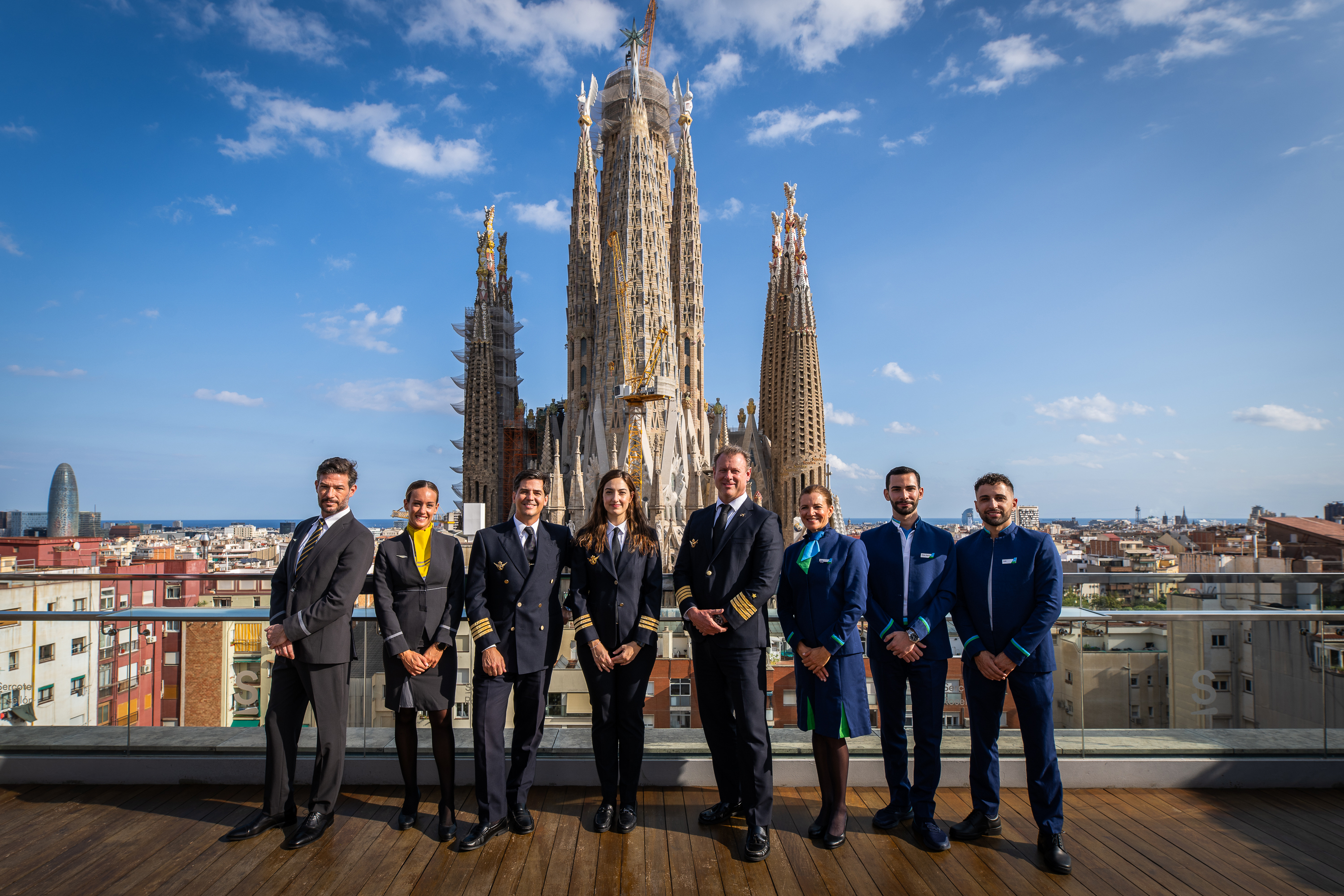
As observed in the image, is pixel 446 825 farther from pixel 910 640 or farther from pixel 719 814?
pixel 910 640

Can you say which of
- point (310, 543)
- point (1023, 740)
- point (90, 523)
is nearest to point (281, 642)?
point (310, 543)

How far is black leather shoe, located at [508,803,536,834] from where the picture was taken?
3.43 m

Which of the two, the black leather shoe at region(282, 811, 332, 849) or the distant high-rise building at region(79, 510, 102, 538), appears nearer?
the black leather shoe at region(282, 811, 332, 849)

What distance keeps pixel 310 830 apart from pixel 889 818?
9.48ft

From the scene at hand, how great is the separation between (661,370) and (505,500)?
14422 mm

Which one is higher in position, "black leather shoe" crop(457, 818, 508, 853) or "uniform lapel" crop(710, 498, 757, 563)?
"uniform lapel" crop(710, 498, 757, 563)

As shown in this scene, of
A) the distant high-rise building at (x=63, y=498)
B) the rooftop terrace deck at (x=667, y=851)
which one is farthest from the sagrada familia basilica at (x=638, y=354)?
the distant high-rise building at (x=63, y=498)

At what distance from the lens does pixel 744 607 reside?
3391 millimetres

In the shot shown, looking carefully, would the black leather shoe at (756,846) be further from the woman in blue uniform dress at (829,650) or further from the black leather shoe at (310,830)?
the black leather shoe at (310,830)

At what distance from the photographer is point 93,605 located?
179 inches

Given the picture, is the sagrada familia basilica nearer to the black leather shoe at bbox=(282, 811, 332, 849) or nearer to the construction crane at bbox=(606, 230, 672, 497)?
the construction crane at bbox=(606, 230, 672, 497)

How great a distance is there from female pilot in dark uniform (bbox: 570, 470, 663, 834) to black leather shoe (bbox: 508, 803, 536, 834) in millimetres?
331

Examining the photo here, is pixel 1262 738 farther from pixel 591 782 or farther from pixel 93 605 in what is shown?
pixel 93 605

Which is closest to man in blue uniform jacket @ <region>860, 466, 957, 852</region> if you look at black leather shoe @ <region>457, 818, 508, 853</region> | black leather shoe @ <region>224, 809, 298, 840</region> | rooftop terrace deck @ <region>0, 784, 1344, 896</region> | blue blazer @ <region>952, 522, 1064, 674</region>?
blue blazer @ <region>952, 522, 1064, 674</region>
